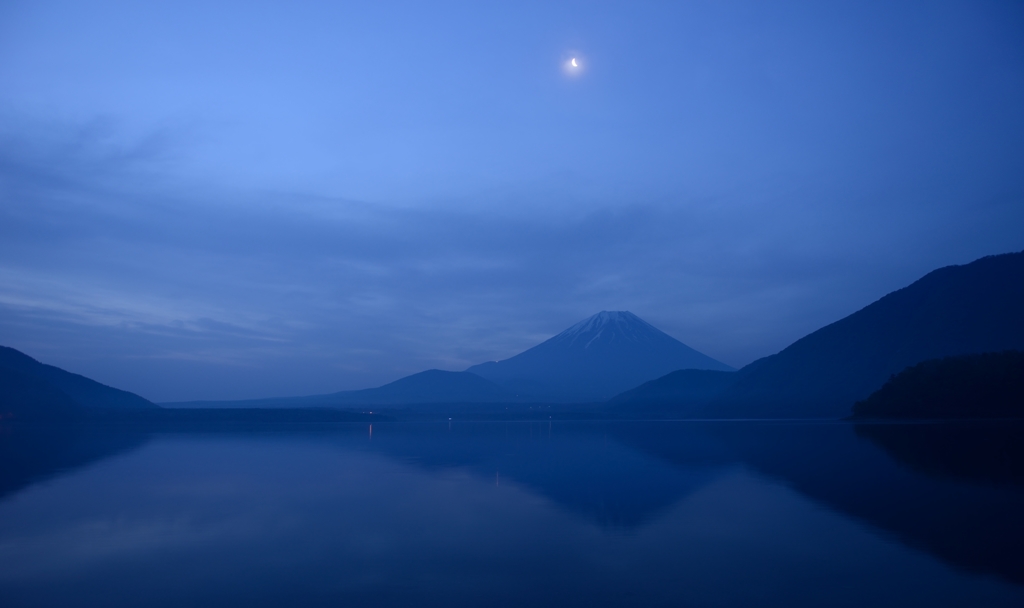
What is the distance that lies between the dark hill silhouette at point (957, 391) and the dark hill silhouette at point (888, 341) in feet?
86.5

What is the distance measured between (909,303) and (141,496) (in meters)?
134

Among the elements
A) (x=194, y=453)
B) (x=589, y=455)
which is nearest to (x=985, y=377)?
(x=589, y=455)

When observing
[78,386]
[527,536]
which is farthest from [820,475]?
[78,386]

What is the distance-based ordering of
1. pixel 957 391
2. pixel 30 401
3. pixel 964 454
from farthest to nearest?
pixel 30 401 < pixel 957 391 < pixel 964 454

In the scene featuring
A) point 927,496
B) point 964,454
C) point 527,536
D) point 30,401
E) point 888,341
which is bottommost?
point 527,536

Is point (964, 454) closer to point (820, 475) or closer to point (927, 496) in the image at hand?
point (820, 475)

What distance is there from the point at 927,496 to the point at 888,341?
115935mm

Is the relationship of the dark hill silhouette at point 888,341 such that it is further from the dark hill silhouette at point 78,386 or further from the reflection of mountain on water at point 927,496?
the dark hill silhouette at point 78,386

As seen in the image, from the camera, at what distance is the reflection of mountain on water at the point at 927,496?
9.25 metres

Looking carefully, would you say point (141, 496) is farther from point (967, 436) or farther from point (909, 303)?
point (909, 303)

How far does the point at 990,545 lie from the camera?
30.7 feet

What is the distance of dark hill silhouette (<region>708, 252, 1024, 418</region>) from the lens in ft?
315


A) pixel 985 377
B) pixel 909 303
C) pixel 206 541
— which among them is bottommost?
pixel 206 541

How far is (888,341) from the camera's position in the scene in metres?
115
